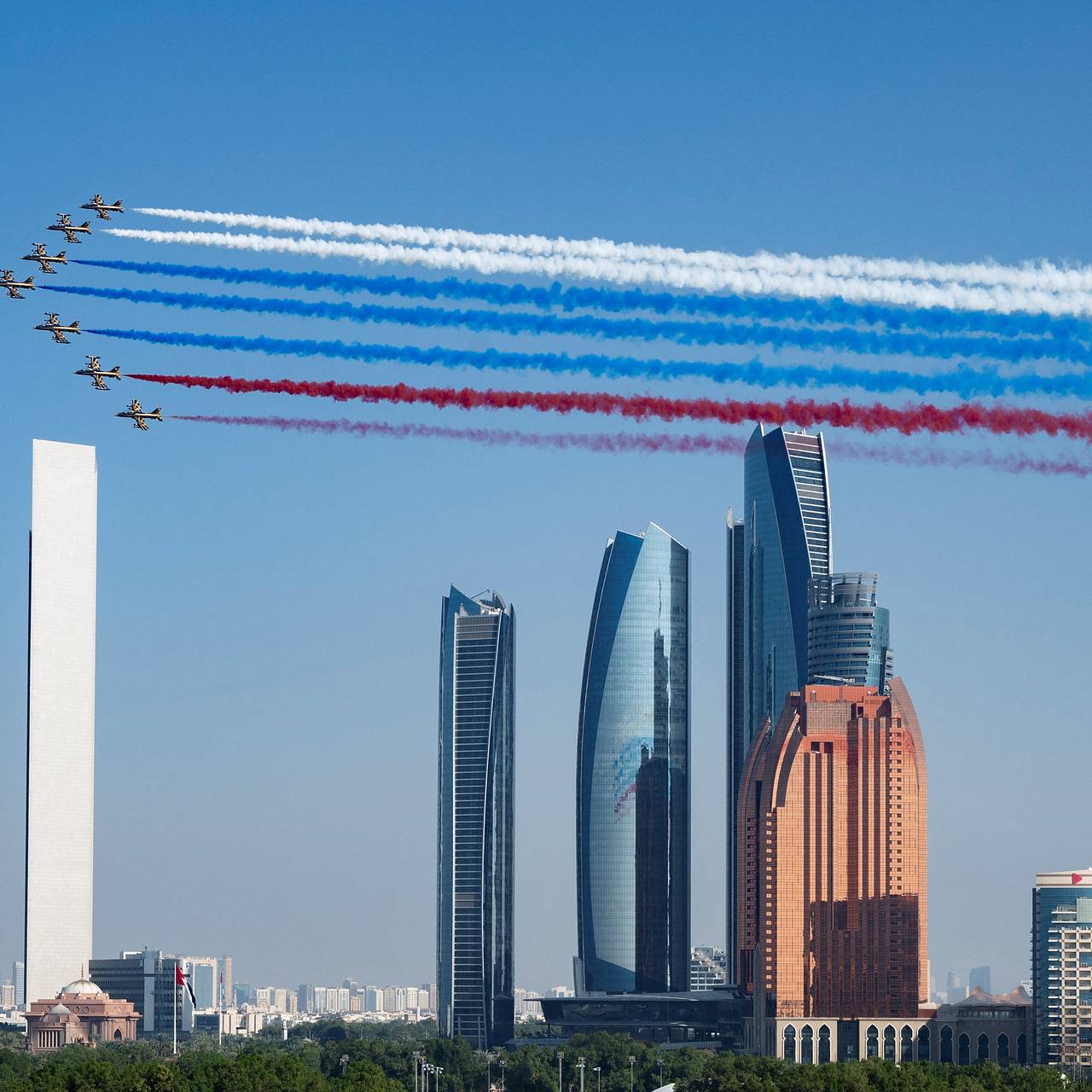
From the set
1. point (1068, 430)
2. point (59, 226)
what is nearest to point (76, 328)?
point (59, 226)

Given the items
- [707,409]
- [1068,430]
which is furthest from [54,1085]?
[1068,430]

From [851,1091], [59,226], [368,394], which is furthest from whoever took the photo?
[851,1091]

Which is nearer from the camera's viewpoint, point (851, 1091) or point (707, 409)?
point (707, 409)

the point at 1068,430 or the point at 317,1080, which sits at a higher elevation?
the point at 1068,430

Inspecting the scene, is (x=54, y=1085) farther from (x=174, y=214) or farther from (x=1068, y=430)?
(x=1068, y=430)

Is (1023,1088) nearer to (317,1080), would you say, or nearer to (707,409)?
(317,1080)

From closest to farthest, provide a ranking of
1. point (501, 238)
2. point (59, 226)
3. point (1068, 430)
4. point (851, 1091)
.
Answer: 1. point (1068, 430)
2. point (501, 238)
3. point (59, 226)
4. point (851, 1091)

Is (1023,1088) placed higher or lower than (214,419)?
lower

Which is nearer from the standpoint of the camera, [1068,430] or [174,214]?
[1068,430]

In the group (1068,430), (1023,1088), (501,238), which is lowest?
(1023,1088)
